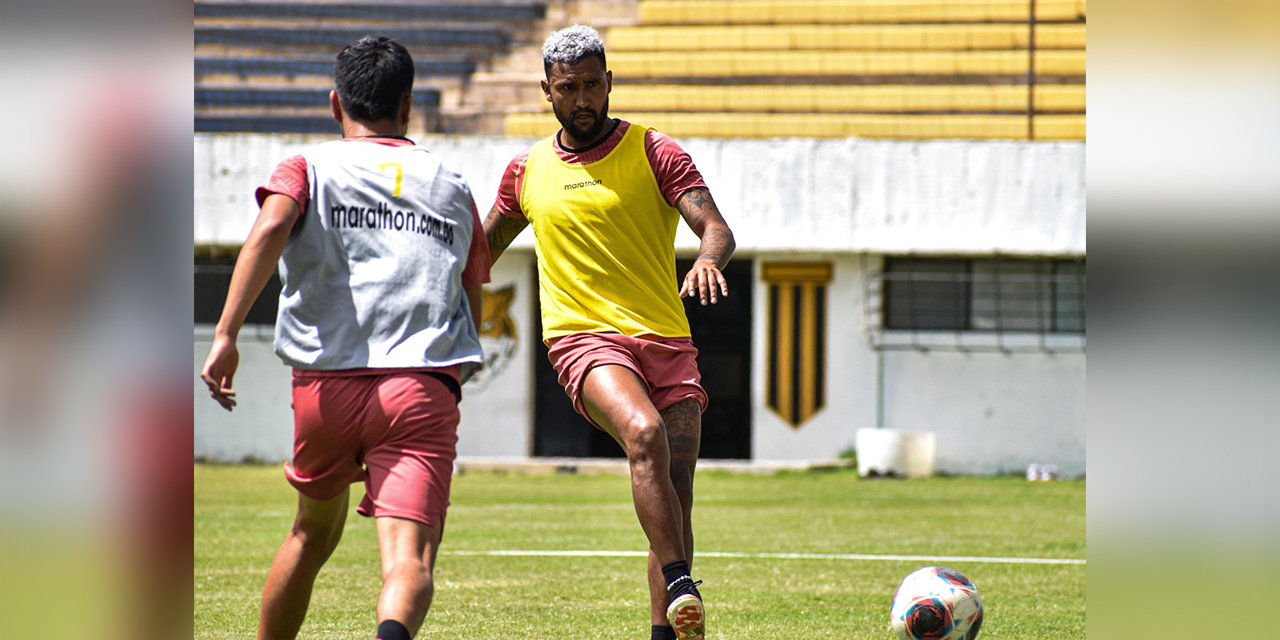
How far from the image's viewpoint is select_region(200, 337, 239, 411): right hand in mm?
3434

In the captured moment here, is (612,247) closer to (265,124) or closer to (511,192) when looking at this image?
(511,192)

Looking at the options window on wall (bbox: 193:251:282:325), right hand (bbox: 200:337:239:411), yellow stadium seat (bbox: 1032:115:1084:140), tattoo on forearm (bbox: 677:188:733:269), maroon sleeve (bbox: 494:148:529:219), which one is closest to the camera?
right hand (bbox: 200:337:239:411)

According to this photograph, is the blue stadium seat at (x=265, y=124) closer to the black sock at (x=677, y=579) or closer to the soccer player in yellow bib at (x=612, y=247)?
the soccer player in yellow bib at (x=612, y=247)

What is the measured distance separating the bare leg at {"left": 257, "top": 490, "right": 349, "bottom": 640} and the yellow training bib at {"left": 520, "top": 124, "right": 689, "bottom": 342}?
1.31 meters

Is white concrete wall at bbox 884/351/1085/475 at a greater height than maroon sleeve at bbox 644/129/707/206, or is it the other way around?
maroon sleeve at bbox 644/129/707/206

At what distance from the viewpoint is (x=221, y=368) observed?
350 centimetres

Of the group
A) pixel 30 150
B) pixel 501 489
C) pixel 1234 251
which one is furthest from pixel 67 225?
pixel 501 489

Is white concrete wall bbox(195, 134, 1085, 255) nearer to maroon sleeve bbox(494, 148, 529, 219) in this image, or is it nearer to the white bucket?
the white bucket

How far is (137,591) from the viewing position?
250 cm

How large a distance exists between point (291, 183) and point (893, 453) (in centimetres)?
1488

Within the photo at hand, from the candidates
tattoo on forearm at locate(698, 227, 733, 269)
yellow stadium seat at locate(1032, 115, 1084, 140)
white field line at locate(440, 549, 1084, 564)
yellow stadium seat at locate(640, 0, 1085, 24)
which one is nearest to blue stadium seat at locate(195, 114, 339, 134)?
yellow stadium seat at locate(640, 0, 1085, 24)

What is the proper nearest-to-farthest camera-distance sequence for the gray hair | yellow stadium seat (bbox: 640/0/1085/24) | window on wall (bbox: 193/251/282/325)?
the gray hair
window on wall (bbox: 193/251/282/325)
yellow stadium seat (bbox: 640/0/1085/24)

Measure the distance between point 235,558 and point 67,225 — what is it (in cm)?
637

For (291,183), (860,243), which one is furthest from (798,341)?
(291,183)
